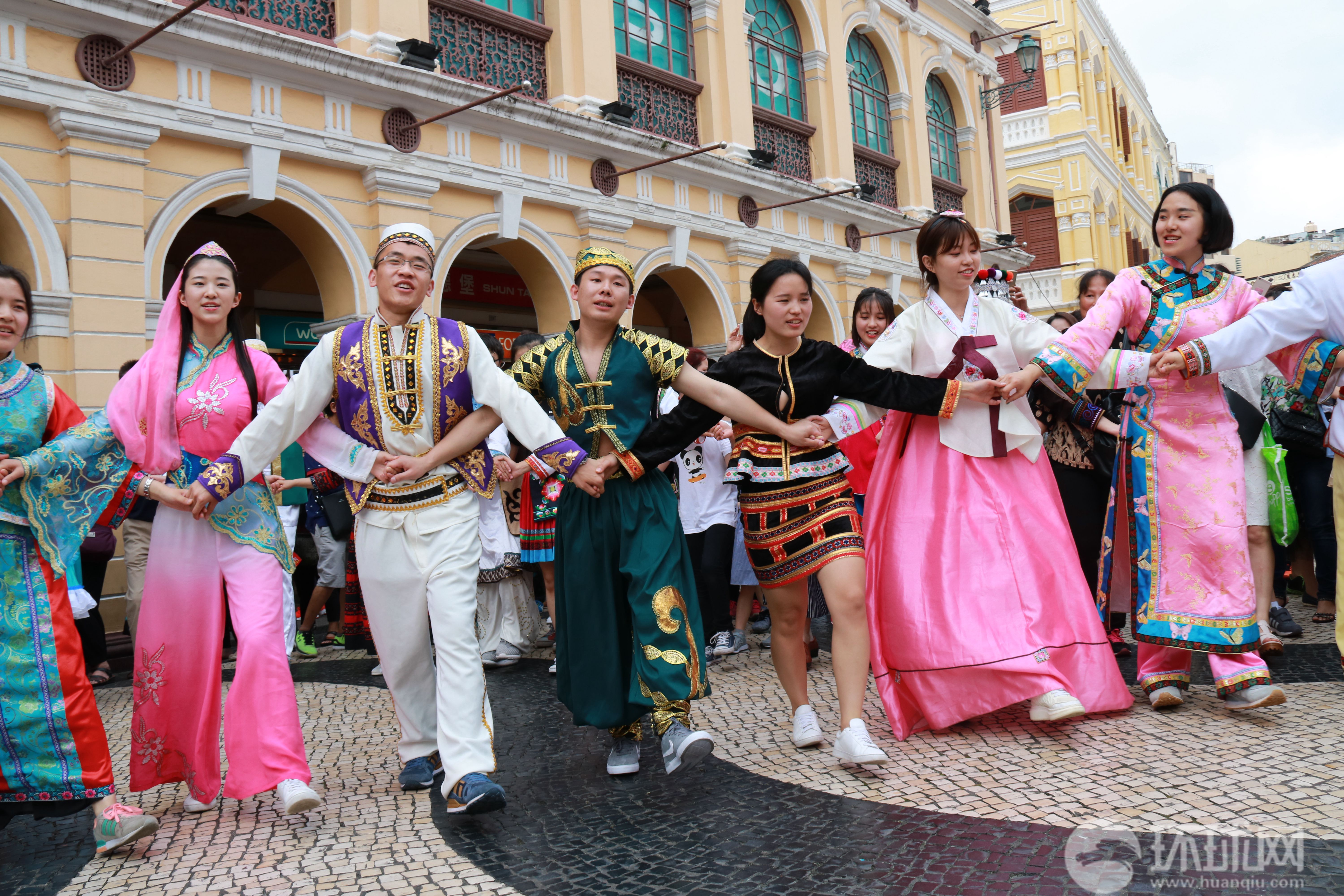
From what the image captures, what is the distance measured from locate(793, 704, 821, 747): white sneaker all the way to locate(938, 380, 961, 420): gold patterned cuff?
4.30 feet

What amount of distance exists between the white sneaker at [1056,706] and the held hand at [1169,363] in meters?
1.26

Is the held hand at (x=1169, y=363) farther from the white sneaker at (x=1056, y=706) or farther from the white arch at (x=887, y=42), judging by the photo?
the white arch at (x=887, y=42)

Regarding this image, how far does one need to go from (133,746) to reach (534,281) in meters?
8.79

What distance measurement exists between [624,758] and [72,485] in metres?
2.17

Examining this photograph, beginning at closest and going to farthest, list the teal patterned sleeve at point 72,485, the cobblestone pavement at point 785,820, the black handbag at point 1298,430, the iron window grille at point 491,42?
the cobblestone pavement at point 785,820 → the teal patterned sleeve at point 72,485 → the black handbag at point 1298,430 → the iron window grille at point 491,42

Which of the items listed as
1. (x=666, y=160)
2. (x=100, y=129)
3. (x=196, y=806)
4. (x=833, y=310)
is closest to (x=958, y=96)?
(x=833, y=310)

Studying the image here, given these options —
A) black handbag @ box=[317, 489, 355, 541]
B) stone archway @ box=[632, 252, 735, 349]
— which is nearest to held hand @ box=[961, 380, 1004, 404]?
black handbag @ box=[317, 489, 355, 541]

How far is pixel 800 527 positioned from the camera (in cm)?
374

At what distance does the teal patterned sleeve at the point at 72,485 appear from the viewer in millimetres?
3186

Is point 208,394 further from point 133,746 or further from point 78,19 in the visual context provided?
point 78,19

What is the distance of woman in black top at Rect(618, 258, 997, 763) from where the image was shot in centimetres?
365

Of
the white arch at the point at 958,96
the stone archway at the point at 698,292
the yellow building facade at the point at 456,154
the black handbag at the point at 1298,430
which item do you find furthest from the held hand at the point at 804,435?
the white arch at the point at 958,96

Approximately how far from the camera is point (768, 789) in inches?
132

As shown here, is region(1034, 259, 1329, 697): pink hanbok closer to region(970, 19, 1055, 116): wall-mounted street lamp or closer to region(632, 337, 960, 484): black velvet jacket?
region(632, 337, 960, 484): black velvet jacket
